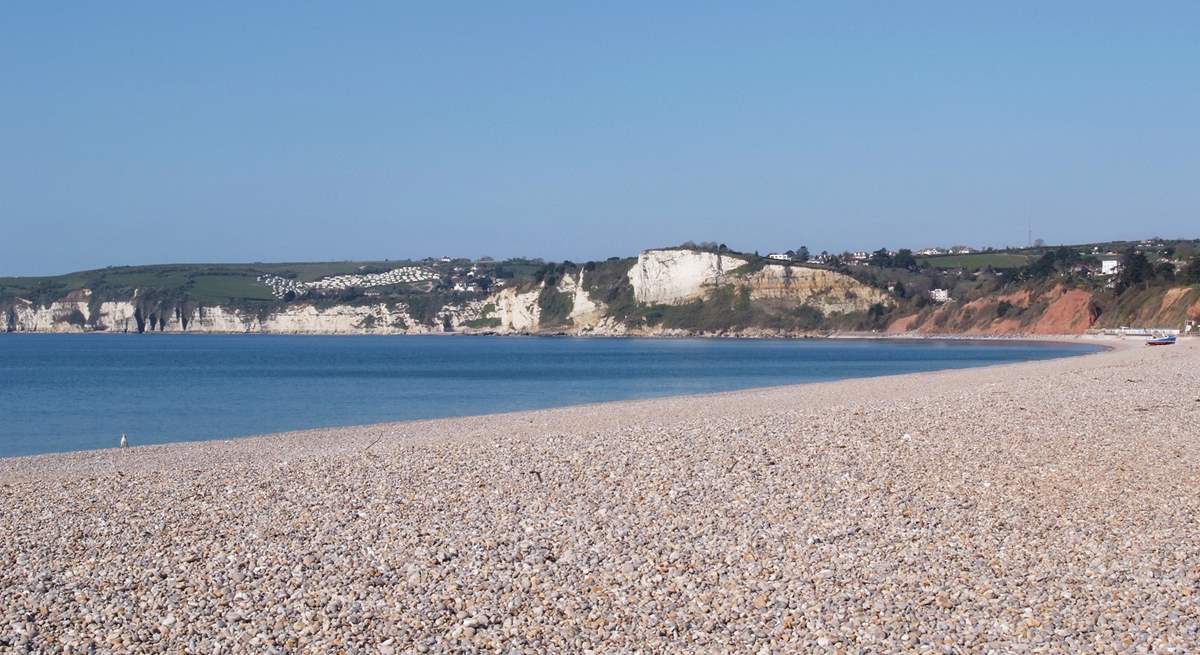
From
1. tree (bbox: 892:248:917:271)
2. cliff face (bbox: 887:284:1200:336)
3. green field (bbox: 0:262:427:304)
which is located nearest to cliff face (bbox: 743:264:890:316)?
cliff face (bbox: 887:284:1200:336)

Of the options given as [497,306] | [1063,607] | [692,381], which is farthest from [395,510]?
[497,306]

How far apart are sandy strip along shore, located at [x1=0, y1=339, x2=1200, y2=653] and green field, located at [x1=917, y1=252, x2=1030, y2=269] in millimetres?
135724

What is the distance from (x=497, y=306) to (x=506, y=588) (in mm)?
142188

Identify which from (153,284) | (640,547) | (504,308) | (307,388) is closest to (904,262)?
(504,308)

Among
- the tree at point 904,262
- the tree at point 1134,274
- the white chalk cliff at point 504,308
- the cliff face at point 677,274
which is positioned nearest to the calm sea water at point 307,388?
the tree at point 1134,274

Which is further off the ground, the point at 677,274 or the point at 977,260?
the point at 977,260

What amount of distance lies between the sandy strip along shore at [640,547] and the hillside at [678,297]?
71292mm

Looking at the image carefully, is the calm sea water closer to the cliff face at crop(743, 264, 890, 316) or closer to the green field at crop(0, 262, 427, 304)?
the cliff face at crop(743, 264, 890, 316)

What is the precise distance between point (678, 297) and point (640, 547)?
12639cm

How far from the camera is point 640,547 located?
8617 millimetres

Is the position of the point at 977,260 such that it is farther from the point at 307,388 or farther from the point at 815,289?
the point at 307,388

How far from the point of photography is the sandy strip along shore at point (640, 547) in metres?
6.73

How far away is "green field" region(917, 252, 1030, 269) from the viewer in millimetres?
145875

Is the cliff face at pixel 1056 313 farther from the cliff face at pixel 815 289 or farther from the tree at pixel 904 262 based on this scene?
the tree at pixel 904 262
